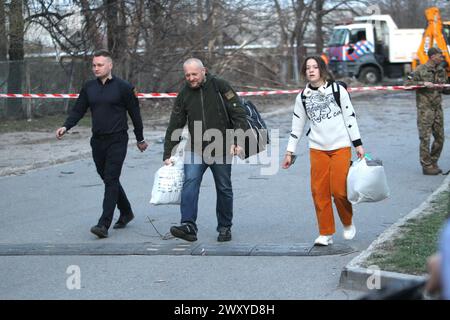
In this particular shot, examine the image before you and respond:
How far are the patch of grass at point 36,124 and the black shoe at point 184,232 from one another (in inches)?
473

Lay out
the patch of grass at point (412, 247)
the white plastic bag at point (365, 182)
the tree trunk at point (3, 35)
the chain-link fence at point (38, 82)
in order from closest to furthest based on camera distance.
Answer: the patch of grass at point (412, 247)
the white plastic bag at point (365, 182)
the tree trunk at point (3, 35)
the chain-link fence at point (38, 82)

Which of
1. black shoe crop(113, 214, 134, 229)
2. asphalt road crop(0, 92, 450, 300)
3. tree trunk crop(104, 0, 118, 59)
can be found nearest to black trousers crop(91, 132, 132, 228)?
asphalt road crop(0, 92, 450, 300)

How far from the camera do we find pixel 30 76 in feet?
71.8

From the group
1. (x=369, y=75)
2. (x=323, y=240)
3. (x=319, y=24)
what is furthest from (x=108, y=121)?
(x=319, y=24)

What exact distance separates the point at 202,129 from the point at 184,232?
967mm

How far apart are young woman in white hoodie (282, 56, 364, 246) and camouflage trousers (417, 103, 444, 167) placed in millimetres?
5043

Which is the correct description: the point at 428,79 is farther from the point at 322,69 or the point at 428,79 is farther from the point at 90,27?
the point at 90,27

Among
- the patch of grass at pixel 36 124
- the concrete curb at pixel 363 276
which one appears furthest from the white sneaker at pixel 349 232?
the patch of grass at pixel 36 124

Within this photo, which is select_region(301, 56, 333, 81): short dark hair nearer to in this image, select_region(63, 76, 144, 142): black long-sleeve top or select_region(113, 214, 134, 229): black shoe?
select_region(63, 76, 144, 142): black long-sleeve top

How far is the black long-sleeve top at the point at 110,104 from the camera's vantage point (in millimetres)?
8219

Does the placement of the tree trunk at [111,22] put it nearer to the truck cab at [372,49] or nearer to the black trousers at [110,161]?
the black trousers at [110,161]

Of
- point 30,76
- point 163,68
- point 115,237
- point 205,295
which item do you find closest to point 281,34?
point 163,68

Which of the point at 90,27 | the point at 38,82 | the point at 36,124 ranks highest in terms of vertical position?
the point at 90,27

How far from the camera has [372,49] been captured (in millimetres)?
36781
